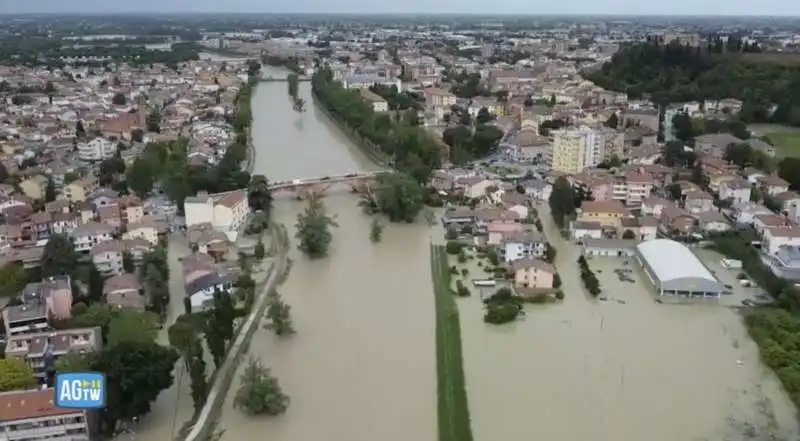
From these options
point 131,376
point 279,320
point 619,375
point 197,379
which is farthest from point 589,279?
point 131,376

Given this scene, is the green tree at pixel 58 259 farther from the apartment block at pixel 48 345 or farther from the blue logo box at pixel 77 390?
the blue logo box at pixel 77 390

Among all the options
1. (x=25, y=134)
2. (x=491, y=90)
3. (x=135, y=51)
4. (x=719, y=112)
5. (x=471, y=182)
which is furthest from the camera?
(x=135, y=51)

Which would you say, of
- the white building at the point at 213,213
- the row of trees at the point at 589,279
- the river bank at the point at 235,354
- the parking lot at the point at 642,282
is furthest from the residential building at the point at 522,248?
the white building at the point at 213,213

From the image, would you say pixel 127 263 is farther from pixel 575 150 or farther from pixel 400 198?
pixel 575 150

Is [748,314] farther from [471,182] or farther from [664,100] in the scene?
[664,100]

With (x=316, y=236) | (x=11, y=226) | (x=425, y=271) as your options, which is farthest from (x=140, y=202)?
(x=425, y=271)

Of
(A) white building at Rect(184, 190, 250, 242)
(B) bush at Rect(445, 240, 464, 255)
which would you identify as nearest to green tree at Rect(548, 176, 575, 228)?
(B) bush at Rect(445, 240, 464, 255)
